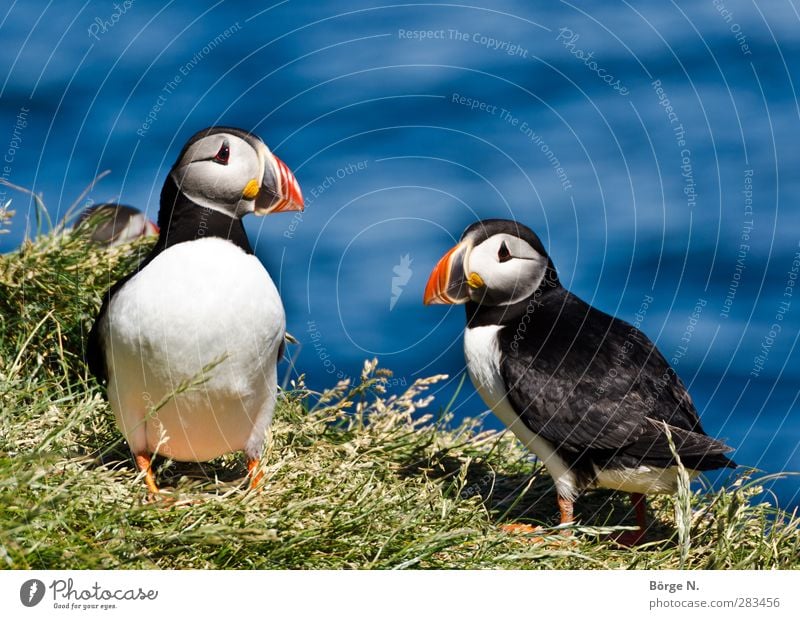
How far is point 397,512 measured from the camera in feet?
9.01

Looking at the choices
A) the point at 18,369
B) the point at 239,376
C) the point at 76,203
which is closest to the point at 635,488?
the point at 239,376

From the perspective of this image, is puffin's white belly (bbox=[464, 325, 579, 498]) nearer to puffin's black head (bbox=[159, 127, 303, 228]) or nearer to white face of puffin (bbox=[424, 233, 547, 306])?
white face of puffin (bbox=[424, 233, 547, 306])

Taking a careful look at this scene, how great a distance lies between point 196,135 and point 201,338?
654mm

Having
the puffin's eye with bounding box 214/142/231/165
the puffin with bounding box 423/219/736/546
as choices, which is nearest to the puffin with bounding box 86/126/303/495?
the puffin's eye with bounding box 214/142/231/165

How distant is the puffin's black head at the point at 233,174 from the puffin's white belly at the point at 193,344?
0.15 metres

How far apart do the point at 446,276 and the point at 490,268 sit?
16cm

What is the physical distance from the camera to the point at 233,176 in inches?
115

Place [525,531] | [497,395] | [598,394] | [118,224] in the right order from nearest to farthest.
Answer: [525,531] → [598,394] → [497,395] → [118,224]

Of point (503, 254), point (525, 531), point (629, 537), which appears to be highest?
point (503, 254)

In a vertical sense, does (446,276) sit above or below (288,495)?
above

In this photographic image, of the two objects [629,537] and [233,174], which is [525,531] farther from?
[233,174]

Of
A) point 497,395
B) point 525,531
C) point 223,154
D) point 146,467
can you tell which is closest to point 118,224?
point 223,154

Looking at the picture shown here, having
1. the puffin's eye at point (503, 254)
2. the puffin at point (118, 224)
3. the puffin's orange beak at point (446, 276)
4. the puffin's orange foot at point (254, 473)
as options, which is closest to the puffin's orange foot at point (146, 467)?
the puffin's orange foot at point (254, 473)

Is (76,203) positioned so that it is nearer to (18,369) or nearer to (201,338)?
(18,369)
